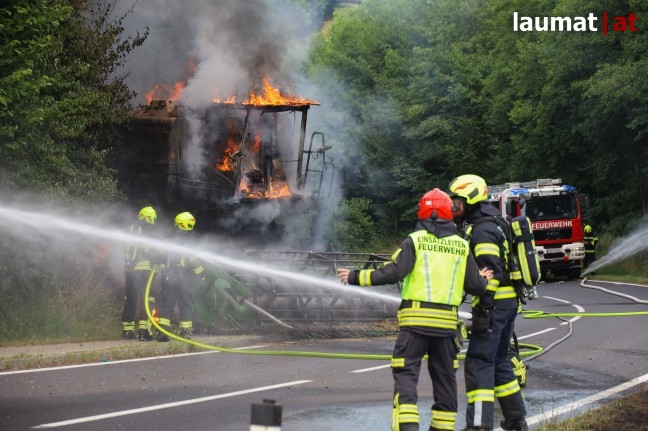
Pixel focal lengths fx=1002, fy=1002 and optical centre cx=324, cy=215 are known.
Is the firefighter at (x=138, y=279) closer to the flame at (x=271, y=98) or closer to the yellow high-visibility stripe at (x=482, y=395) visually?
the flame at (x=271, y=98)

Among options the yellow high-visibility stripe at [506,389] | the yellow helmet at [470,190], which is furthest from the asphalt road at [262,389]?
the yellow helmet at [470,190]

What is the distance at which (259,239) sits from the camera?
16172 millimetres

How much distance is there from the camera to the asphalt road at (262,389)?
783 cm

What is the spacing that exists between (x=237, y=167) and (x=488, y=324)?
8.75 meters

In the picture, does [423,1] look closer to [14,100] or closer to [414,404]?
[14,100]

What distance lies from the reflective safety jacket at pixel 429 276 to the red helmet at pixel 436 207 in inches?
2.1

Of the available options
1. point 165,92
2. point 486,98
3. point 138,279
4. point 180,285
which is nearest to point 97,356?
point 180,285

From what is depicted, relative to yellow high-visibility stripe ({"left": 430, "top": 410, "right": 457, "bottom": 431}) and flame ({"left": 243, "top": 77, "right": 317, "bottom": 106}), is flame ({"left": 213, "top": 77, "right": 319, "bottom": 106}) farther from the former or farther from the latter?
yellow high-visibility stripe ({"left": 430, "top": 410, "right": 457, "bottom": 431})

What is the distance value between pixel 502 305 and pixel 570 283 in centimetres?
2077

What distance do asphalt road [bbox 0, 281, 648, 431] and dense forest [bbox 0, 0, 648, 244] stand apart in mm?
4002

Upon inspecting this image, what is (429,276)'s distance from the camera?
6707 millimetres

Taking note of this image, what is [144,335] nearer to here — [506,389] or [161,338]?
[161,338]

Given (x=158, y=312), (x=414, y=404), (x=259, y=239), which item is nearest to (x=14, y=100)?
(x=158, y=312)

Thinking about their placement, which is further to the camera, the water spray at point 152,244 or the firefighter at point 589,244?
the firefighter at point 589,244
